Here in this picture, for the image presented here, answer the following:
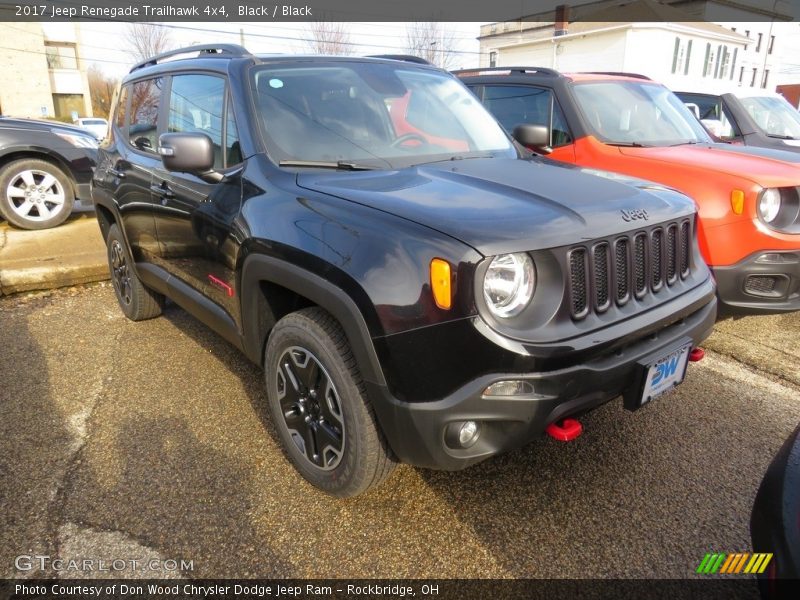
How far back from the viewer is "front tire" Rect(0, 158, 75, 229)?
22.0 feet

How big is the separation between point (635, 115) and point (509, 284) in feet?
12.7

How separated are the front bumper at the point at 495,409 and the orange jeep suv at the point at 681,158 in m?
0.74

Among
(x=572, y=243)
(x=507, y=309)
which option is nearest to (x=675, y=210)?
(x=572, y=243)

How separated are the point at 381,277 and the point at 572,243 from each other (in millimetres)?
674

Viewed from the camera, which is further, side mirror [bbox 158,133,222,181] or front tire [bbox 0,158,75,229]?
front tire [bbox 0,158,75,229]

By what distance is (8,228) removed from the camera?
7164 mm

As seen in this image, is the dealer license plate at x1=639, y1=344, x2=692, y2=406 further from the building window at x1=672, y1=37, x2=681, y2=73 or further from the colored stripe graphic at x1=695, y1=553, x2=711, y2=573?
the building window at x1=672, y1=37, x2=681, y2=73

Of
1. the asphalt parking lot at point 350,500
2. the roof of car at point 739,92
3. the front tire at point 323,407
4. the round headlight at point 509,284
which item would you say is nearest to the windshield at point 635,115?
the asphalt parking lot at point 350,500

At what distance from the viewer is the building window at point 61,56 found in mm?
41219

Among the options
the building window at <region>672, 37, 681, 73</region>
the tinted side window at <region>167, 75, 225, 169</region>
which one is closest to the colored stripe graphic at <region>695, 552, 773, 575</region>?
the tinted side window at <region>167, 75, 225, 169</region>

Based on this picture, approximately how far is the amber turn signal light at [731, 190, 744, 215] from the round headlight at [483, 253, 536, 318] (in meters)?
2.35

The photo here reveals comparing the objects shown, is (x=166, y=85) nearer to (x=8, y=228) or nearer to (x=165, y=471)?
(x=165, y=471)

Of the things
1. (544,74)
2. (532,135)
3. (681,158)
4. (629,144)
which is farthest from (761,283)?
(544,74)

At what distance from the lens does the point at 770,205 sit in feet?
11.9
